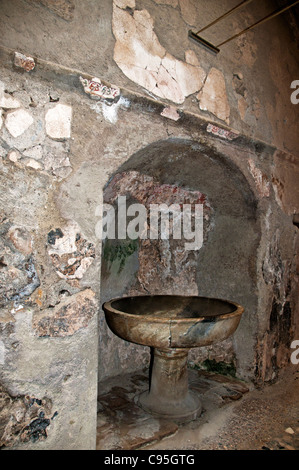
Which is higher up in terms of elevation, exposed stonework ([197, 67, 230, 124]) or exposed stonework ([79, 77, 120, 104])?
exposed stonework ([197, 67, 230, 124])

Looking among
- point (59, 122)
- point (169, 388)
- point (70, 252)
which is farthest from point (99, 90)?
point (169, 388)

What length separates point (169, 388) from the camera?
2137 mm

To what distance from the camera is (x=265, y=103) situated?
2688 mm

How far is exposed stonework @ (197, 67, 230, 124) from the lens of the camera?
7.04ft

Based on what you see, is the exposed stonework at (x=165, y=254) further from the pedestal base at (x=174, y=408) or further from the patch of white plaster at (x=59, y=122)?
the patch of white plaster at (x=59, y=122)

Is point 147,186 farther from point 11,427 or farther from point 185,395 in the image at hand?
point 11,427

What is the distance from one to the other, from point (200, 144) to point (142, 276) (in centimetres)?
125

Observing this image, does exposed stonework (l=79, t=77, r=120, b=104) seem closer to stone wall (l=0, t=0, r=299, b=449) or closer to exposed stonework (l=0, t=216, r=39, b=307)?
stone wall (l=0, t=0, r=299, b=449)

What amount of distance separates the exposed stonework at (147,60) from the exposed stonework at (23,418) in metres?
1.64

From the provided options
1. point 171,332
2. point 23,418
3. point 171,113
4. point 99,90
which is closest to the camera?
point 23,418

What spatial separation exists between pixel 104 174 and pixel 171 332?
0.91m

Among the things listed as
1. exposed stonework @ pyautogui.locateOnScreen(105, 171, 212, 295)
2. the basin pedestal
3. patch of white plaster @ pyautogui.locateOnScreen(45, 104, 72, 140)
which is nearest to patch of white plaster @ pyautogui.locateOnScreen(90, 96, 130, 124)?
patch of white plaster @ pyautogui.locateOnScreen(45, 104, 72, 140)

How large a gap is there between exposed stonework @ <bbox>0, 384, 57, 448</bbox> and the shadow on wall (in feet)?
3.79

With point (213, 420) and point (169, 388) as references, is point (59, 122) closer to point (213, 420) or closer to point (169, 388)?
point (169, 388)
